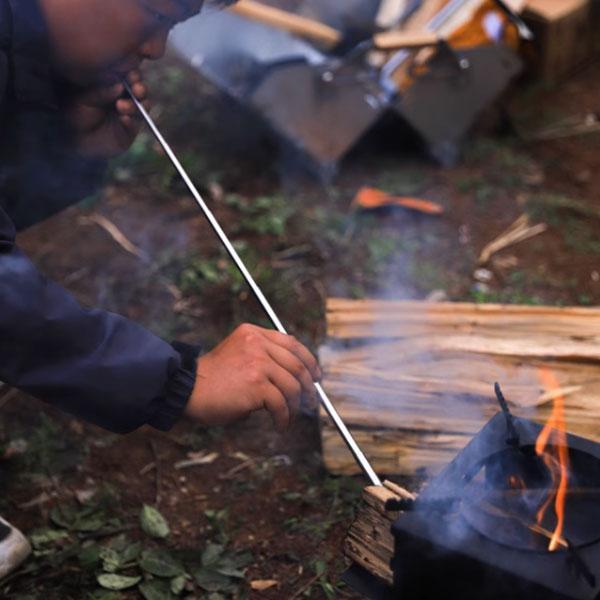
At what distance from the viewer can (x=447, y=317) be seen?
12.2 feet

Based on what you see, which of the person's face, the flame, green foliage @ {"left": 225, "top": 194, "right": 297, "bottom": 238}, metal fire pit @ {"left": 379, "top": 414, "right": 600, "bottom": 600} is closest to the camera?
metal fire pit @ {"left": 379, "top": 414, "right": 600, "bottom": 600}

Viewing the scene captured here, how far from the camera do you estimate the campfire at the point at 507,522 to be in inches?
83.4

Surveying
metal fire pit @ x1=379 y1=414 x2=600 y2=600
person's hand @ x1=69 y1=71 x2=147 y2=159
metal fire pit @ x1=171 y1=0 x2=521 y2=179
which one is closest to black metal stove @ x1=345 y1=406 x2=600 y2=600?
metal fire pit @ x1=379 y1=414 x2=600 y2=600

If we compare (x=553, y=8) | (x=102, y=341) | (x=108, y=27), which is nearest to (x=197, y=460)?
(x=102, y=341)

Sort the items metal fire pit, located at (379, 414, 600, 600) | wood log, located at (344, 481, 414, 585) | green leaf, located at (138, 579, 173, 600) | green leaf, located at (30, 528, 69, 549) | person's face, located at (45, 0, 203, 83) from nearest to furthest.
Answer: metal fire pit, located at (379, 414, 600, 600)
wood log, located at (344, 481, 414, 585)
person's face, located at (45, 0, 203, 83)
green leaf, located at (138, 579, 173, 600)
green leaf, located at (30, 528, 69, 549)

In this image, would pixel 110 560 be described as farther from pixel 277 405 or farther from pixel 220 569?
pixel 277 405

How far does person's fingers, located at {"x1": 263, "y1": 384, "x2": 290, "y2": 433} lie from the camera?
249cm

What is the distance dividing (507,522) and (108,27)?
185cm

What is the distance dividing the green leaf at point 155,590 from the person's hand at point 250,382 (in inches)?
34.7

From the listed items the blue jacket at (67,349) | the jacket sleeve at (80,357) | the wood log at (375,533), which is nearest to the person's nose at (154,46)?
the blue jacket at (67,349)

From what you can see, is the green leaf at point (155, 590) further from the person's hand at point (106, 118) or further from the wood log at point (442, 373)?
the person's hand at point (106, 118)

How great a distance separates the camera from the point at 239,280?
4.74 meters

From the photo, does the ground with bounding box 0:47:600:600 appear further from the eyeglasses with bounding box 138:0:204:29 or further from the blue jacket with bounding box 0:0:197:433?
the eyeglasses with bounding box 138:0:204:29

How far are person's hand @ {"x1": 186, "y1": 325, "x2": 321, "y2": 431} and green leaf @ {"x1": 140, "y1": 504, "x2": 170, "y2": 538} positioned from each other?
1.00m
